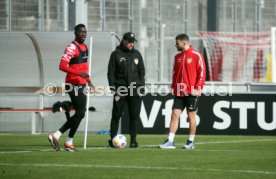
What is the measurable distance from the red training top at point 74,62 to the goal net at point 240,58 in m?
16.8

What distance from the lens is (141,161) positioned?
13.7 meters

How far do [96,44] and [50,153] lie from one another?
29.5 feet

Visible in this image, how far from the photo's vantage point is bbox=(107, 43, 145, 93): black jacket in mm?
17219

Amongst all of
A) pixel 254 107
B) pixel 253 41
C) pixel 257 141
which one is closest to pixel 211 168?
pixel 257 141

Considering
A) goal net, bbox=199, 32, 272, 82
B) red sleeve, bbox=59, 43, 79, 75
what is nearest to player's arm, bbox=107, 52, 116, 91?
red sleeve, bbox=59, 43, 79, 75

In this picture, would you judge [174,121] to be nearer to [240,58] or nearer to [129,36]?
[129,36]

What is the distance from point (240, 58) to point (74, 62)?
19266 mm

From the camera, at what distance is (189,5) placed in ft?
93.8

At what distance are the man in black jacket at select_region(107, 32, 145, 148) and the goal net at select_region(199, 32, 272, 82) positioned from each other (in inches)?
595

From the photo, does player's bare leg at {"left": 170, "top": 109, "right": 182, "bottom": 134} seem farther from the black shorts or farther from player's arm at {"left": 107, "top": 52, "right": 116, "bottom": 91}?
player's arm at {"left": 107, "top": 52, "right": 116, "bottom": 91}

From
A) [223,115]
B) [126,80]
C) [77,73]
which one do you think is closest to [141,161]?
[77,73]

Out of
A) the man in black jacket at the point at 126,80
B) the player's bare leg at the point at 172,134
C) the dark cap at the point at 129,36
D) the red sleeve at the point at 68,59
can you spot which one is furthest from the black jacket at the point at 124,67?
the red sleeve at the point at 68,59

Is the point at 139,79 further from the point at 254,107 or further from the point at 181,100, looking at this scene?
the point at 254,107

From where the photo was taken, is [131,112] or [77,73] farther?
[131,112]
